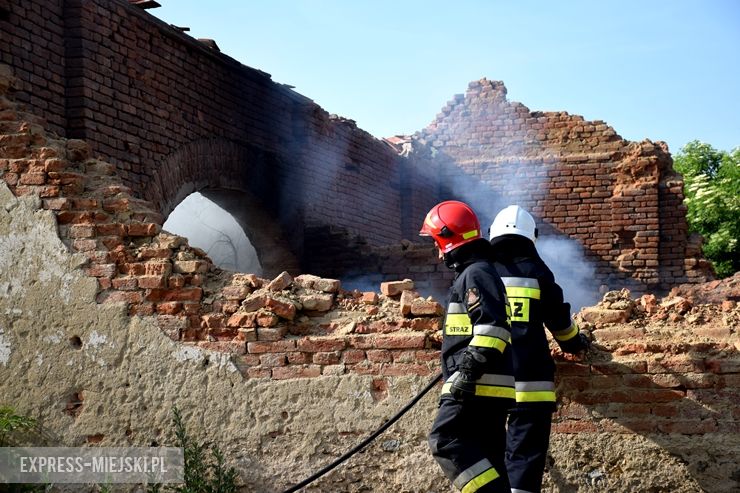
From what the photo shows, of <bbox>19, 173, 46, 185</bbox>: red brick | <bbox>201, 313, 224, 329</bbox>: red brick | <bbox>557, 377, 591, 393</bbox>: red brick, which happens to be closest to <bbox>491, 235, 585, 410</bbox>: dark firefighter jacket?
<bbox>557, 377, 591, 393</bbox>: red brick

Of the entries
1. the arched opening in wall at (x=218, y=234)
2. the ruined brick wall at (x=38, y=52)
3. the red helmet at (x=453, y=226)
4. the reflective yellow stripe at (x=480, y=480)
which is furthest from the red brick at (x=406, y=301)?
the arched opening in wall at (x=218, y=234)

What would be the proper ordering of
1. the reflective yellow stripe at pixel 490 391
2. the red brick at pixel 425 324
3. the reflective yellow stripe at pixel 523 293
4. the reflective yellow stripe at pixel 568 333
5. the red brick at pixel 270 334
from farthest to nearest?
the red brick at pixel 270 334
the red brick at pixel 425 324
the reflective yellow stripe at pixel 568 333
the reflective yellow stripe at pixel 523 293
the reflective yellow stripe at pixel 490 391

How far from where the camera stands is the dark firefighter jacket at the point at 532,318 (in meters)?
5.48

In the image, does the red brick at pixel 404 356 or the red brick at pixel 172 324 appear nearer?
the red brick at pixel 404 356

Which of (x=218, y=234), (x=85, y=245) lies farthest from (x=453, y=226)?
(x=218, y=234)

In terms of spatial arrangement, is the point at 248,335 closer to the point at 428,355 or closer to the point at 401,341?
the point at 401,341

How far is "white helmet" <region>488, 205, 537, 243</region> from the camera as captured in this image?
5.82 metres

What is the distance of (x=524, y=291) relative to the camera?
5.64 meters

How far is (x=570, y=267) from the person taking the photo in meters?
14.5

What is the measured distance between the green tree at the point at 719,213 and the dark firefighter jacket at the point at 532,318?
15310mm

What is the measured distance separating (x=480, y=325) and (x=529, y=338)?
2.20ft

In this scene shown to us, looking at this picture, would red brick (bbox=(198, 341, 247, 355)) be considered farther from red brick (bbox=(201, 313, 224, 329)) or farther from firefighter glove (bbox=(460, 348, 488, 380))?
firefighter glove (bbox=(460, 348, 488, 380))

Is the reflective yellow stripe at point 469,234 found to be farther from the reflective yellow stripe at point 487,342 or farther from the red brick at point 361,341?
the red brick at point 361,341

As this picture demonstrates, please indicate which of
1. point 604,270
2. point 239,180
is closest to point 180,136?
point 239,180
